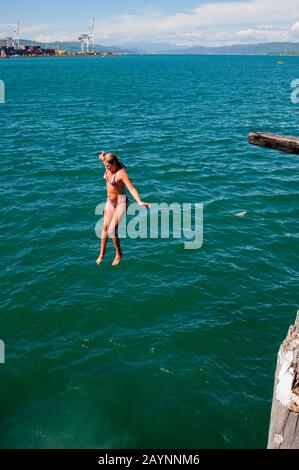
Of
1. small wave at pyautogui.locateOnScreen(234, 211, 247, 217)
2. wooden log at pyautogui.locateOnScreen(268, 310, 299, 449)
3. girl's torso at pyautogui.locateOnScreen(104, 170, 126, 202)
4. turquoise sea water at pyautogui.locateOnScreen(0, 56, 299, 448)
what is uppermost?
girl's torso at pyautogui.locateOnScreen(104, 170, 126, 202)

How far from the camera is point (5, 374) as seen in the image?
52.9 feet

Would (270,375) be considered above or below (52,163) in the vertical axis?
below

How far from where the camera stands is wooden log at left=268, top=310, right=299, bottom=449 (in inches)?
205

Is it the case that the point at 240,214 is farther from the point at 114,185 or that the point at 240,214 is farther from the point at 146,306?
the point at 114,185

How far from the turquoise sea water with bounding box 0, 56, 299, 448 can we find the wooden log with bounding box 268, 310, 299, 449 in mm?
9103

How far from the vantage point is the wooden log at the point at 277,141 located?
21.8 ft

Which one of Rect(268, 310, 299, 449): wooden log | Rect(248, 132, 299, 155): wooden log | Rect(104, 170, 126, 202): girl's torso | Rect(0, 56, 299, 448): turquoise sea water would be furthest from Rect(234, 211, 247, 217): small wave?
Rect(268, 310, 299, 449): wooden log

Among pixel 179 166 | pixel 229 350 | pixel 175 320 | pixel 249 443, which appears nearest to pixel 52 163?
pixel 179 166

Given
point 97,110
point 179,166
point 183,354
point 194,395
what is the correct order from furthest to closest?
1. point 97,110
2. point 179,166
3. point 183,354
4. point 194,395

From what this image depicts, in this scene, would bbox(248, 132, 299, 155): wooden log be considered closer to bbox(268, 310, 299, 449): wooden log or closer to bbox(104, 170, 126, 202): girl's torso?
bbox(268, 310, 299, 449): wooden log

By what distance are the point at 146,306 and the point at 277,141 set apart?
45.2 feet

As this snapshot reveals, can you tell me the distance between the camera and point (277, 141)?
22.1ft

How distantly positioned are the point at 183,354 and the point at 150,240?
9412mm

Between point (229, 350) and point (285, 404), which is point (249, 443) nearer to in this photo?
point (229, 350)
